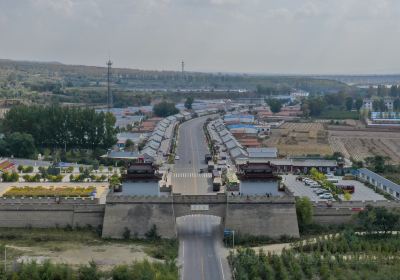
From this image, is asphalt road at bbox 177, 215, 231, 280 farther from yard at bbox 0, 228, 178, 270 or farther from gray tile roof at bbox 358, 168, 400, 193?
gray tile roof at bbox 358, 168, 400, 193

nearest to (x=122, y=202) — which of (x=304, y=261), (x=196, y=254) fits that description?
(x=196, y=254)

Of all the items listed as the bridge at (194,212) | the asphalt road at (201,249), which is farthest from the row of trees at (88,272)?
the bridge at (194,212)

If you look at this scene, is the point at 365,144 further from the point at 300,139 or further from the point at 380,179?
the point at 380,179

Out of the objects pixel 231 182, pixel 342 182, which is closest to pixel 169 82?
pixel 342 182

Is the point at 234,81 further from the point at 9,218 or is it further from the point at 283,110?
the point at 9,218

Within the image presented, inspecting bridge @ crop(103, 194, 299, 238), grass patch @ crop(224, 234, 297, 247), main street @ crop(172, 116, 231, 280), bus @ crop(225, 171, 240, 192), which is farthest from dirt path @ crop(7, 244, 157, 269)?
bus @ crop(225, 171, 240, 192)
